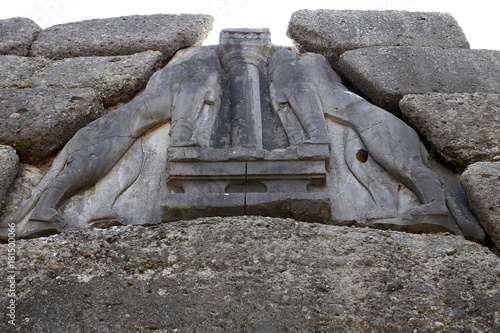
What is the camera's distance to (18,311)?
2.40 meters

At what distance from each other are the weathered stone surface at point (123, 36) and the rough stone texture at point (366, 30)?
0.78 meters

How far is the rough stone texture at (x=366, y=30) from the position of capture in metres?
4.79

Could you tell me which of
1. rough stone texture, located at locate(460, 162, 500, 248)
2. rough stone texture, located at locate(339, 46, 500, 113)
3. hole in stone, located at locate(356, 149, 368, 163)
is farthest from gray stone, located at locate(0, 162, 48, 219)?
rough stone texture, located at locate(460, 162, 500, 248)

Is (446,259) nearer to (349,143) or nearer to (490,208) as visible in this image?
(490,208)

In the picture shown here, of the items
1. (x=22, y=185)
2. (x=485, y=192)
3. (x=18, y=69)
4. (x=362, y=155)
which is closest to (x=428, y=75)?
(x=362, y=155)

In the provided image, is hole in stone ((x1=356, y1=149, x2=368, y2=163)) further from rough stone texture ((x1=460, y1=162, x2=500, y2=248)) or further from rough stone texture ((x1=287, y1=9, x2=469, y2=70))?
rough stone texture ((x1=287, y1=9, x2=469, y2=70))

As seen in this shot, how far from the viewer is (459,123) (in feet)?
12.5

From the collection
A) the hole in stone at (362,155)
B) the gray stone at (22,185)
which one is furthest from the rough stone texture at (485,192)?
the gray stone at (22,185)

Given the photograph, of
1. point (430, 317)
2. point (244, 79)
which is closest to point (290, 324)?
point (430, 317)

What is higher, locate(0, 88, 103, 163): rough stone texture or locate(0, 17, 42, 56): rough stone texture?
locate(0, 17, 42, 56): rough stone texture

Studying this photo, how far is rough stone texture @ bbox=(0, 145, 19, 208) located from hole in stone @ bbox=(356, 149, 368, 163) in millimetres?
1945

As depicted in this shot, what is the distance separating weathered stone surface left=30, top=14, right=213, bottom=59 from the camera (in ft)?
16.1

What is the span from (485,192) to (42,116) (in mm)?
2575

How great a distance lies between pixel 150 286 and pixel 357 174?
1538mm
